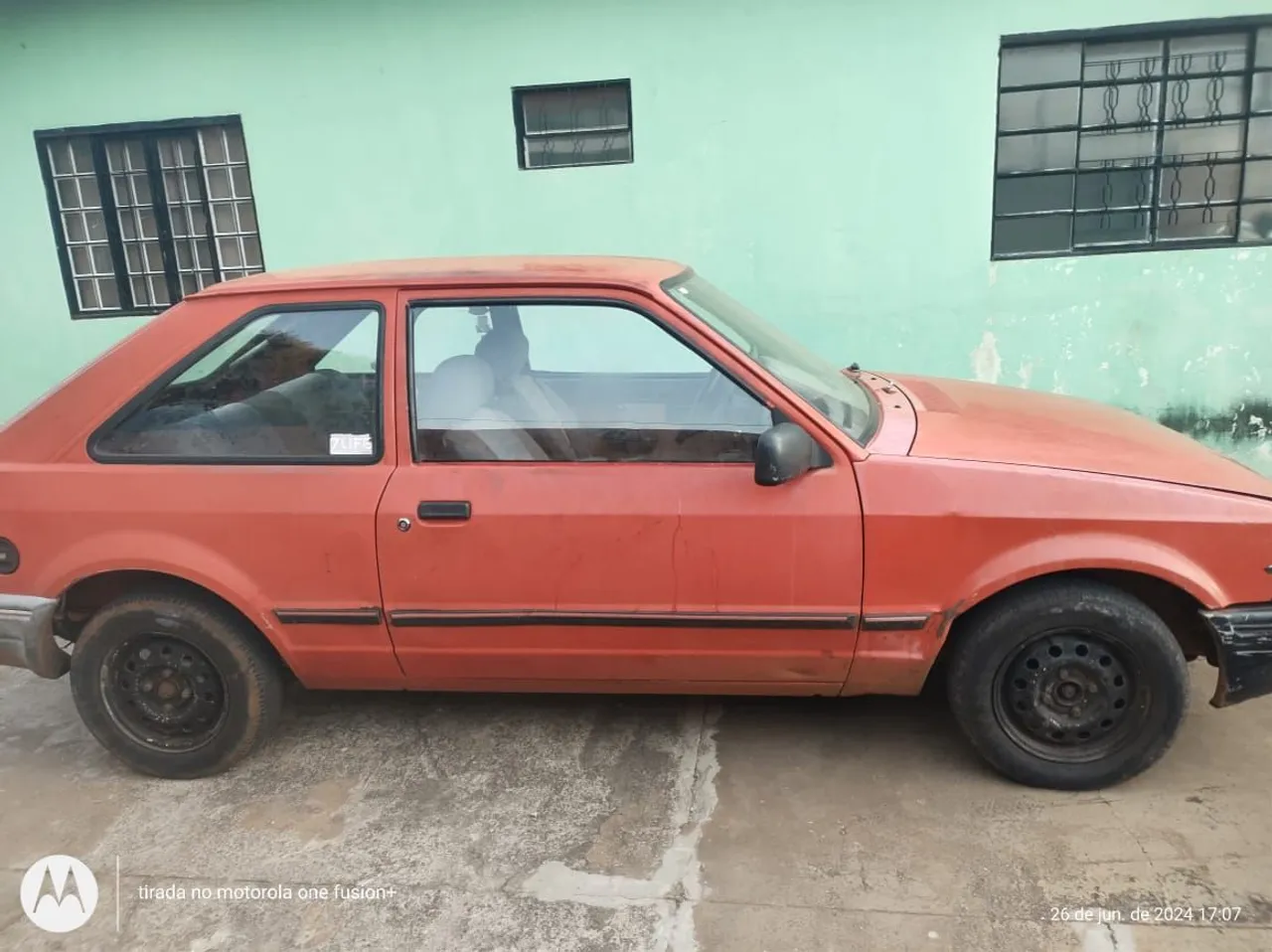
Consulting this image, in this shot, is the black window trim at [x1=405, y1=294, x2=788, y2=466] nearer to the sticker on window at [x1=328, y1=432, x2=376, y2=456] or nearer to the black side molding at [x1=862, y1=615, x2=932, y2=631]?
the sticker on window at [x1=328, y1=432, x2=376, y2=456]

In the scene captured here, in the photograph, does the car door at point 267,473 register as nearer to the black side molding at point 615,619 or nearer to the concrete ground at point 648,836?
the black side molding at point 615,619

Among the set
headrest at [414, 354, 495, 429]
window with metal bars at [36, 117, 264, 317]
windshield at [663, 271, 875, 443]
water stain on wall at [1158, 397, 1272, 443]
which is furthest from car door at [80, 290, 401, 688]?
water stain on wall at [1158, 397, 1272, 443]

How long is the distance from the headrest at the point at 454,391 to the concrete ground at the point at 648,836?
1.27 m

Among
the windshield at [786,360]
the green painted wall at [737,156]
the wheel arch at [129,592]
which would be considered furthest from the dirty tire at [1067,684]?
the green painted wall at [737,156]

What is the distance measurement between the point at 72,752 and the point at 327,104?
4.56m

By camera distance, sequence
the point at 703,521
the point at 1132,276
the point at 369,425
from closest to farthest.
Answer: the point at 703,521 < the point at 369,425 < the point at 1132,276

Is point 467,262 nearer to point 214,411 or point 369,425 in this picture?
point 369,425

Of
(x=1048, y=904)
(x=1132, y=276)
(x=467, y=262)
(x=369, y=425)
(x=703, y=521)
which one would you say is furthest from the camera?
(x=1132, y=276)

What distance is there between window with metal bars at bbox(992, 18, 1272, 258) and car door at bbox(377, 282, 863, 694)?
13.5 feet

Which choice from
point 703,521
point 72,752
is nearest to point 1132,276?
point 703,521

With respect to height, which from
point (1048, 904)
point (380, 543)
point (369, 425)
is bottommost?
point (1048, 904)

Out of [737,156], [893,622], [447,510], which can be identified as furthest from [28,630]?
[737,156]

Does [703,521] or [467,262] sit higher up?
[467,262]

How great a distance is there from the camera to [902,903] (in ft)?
8.14
